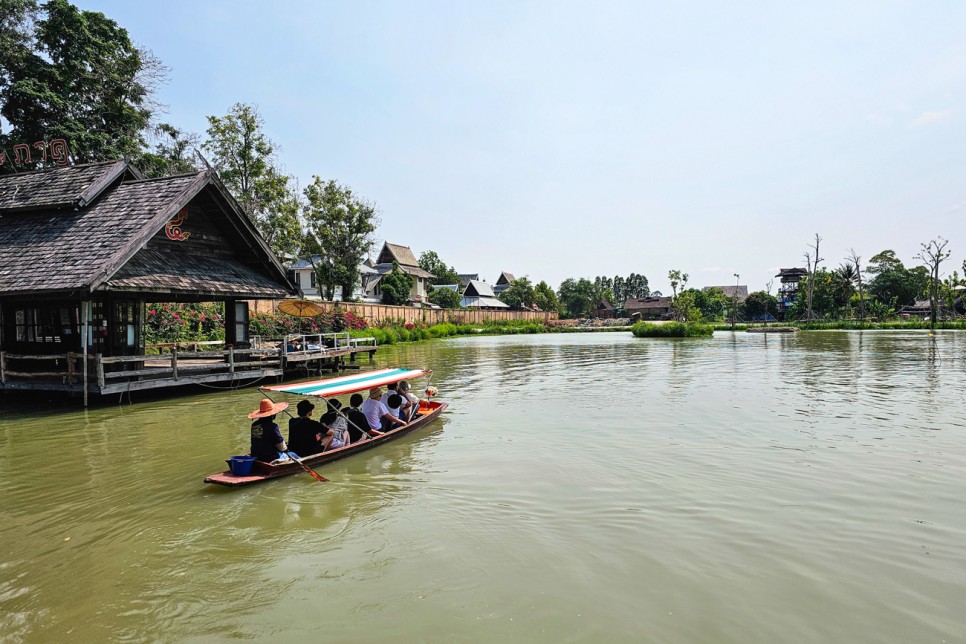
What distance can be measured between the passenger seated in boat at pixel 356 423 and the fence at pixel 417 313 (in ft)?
64.7

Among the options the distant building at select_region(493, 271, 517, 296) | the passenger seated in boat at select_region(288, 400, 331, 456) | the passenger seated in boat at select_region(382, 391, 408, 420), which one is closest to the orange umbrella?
the passenger seated in boat at select_region(382, 391, 408, 420)

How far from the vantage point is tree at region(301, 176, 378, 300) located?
4388 cm

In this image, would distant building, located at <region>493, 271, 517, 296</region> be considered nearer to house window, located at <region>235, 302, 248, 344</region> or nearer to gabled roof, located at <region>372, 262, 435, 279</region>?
gabled roof, located at <region>372, 262, 435, 279</region>

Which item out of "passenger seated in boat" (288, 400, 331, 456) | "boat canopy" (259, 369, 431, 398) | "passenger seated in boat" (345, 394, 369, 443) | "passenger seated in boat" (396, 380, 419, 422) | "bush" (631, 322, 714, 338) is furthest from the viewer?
"bush" (631, 322, 714, 338)

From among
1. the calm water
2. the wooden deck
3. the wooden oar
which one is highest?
the wooden deck

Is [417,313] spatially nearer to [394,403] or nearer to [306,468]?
[394,403]

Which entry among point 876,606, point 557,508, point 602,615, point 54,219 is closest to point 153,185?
point 54,219

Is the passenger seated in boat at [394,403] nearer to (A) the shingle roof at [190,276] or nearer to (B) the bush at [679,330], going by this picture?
(A) the shingle roof at [190,276]

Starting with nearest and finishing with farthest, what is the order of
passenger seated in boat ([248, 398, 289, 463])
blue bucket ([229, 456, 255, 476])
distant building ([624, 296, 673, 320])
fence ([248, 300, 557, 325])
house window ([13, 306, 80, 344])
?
blue bucket ([229, 456, 255, 476]) < passenger seated in boat ([248, 398, 289, 463]) < house window ([13, 306, 80, 344]) < fence ([248, 300, 557, 325]) < distant building ([624, 296, 673, 320])

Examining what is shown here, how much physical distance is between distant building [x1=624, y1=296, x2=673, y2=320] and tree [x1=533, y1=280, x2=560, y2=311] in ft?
43.6

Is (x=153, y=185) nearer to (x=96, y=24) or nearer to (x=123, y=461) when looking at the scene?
(x=123, y=461)

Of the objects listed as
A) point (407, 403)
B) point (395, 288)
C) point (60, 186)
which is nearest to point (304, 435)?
point (407, 403)

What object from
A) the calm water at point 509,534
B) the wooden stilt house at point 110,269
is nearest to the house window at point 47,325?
the wooden stilt house at point 110,269

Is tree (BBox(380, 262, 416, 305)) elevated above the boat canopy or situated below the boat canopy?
above
